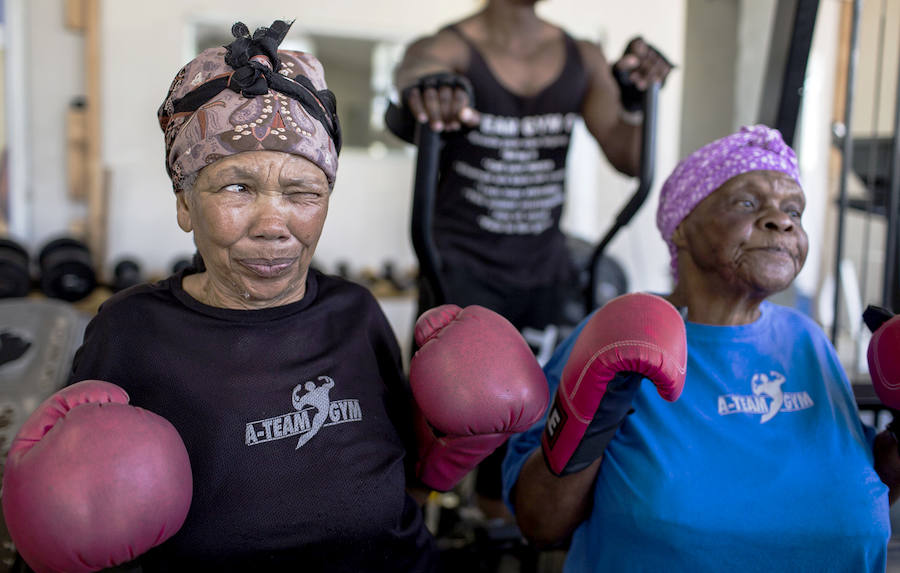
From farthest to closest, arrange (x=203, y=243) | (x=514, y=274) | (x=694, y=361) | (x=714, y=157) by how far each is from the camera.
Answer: (x=514, y=274), (x=714, y=157), (x=694, y=361), (x=203, y=243)

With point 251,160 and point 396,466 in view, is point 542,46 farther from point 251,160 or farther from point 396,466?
point 396,466

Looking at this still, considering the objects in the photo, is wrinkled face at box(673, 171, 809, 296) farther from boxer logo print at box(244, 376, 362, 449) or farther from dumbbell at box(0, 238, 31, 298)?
dumbbell at box(0, 238, 31, 298)

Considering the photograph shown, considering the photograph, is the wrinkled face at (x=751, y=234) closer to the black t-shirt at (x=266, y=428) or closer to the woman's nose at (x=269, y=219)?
the black t-shirt at (x=266, y=428)

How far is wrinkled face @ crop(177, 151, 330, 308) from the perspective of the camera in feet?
4.10

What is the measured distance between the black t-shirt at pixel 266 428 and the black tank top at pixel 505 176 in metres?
1.03

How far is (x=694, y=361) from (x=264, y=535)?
3.09 ft

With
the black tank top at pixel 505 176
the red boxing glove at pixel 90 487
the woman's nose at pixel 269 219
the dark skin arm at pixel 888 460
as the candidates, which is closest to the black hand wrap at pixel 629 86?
the black tank top at pixel 505 176

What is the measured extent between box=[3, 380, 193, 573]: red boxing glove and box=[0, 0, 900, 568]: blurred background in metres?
3.41

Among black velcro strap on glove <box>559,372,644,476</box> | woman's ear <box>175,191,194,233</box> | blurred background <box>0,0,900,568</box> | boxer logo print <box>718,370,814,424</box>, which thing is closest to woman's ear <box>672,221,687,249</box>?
boxer logo print <box>718,370,814,424</box>

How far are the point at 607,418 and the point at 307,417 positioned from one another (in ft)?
1.81

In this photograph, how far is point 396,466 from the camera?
135 cm

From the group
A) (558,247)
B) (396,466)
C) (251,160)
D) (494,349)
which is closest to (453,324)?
(494,349)

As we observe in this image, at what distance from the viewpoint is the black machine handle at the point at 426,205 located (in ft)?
6.27

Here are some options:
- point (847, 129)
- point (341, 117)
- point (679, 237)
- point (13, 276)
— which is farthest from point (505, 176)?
point (341, 117)
